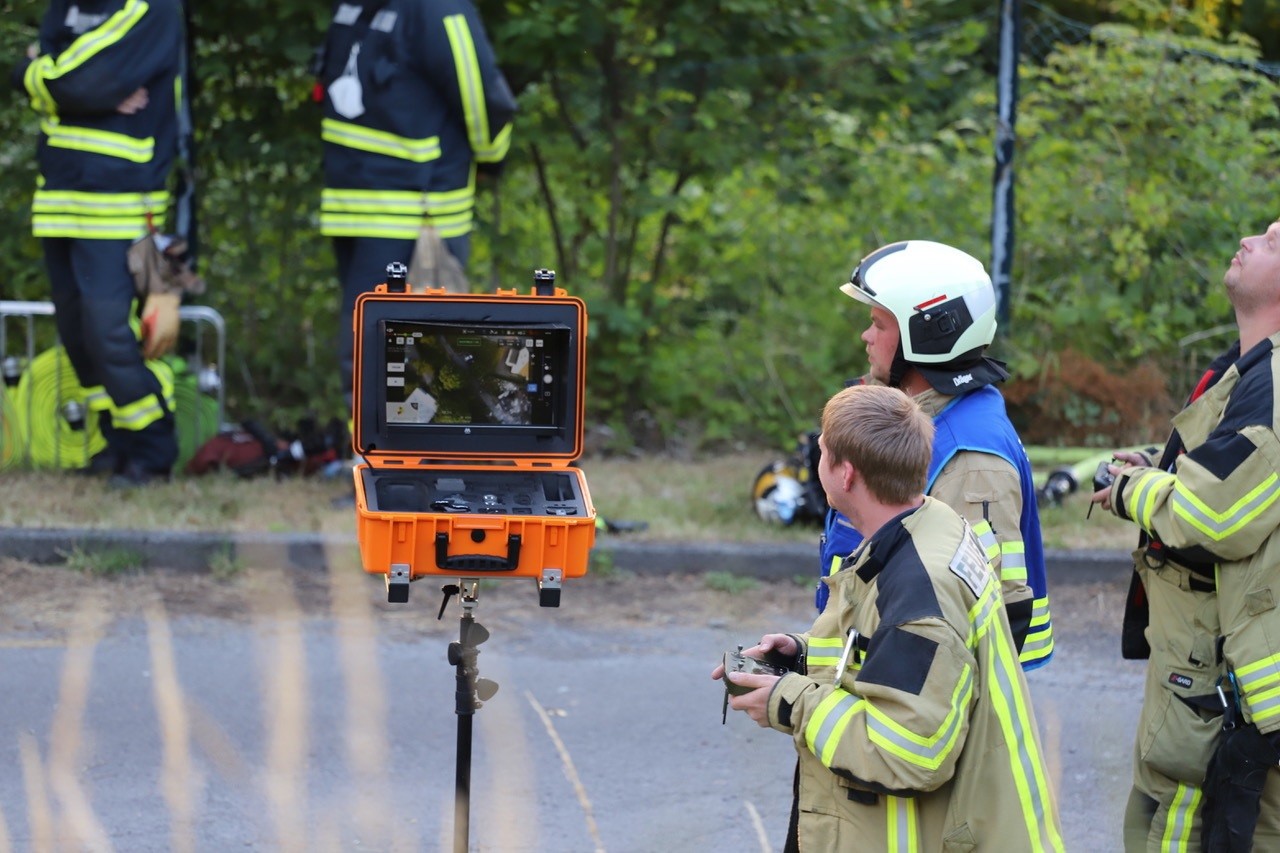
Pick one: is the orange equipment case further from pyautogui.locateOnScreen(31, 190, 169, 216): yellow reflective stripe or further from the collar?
pyautogui.locateOnScreen(31, 190, 169, 216): yellow reflective stripe

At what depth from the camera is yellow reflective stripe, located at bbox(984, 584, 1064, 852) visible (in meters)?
2.59

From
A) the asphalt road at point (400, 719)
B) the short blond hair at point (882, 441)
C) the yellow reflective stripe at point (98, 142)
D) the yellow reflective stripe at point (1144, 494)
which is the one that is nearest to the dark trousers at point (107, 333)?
the yellow reflective stripe at point (98, 142)

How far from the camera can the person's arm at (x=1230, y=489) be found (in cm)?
344

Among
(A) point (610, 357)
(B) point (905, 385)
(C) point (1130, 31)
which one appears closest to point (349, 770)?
(B) point (905, 385)

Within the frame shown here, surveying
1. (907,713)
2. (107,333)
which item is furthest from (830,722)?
(107,333)

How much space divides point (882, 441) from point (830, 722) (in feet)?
1.56

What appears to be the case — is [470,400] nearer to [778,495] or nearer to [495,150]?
[495,150]

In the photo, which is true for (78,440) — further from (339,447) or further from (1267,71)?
(1267,71)

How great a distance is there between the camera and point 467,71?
698 cm

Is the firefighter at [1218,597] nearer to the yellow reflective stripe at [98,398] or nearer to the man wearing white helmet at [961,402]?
the man wearing white helmet at [961,402]

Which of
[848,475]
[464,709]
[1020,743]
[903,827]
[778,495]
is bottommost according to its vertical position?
[778,495]

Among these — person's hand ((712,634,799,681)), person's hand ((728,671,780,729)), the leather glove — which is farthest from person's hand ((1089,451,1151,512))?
the leather glove

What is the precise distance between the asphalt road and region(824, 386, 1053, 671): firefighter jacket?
1.41 meters

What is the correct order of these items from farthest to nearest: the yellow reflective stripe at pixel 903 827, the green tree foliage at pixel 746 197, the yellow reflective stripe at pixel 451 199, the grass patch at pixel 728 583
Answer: the green tree foliage at pixel 746 197 < the yellow reflective stripe at pixel 451 199 < the grass patch at pixel 728 583 < the yellow reflective stripe at pixel 903 827
